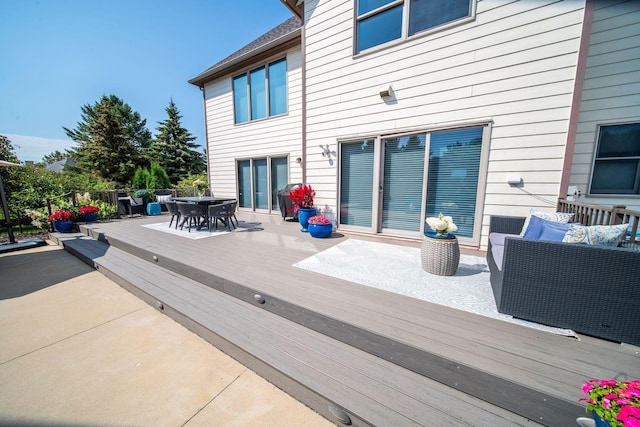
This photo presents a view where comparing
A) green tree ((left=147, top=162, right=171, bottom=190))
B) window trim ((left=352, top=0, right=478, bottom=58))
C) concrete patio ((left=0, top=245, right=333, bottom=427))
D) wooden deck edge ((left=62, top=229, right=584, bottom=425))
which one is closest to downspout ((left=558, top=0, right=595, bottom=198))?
window trim ((left=352, top=0, right=478, bottom=58))

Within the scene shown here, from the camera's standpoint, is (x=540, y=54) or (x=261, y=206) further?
(x=261, y=206)

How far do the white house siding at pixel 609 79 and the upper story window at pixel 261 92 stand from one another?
5.82 meters

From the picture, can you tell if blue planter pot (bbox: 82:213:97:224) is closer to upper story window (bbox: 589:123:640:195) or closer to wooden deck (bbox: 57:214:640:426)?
wooden deck (bbox: 57:214:640:426)

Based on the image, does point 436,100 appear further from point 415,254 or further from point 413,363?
point 413,363

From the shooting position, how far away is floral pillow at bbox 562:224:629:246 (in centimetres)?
174

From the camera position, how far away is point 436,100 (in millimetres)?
3760

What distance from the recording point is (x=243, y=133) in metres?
7.11

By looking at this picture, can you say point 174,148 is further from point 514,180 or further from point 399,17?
point 514,180

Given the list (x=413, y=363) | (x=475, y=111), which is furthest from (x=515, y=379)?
(x=475, y=111)

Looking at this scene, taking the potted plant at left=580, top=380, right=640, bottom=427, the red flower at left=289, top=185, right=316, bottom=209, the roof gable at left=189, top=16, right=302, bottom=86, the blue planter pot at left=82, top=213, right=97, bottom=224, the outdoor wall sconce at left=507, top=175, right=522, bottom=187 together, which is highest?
the roof gable at left=189, top=16, right=302, bottom=86

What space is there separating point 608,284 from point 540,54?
10.7 ft

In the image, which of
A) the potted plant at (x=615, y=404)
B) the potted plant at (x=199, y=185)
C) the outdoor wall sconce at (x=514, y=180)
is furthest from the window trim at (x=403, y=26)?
the potted plant at (x=199, y=185)

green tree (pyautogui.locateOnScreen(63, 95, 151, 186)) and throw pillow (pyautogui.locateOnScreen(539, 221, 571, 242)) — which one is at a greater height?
green tree (pyautogui.locateOnScreen(63, 95, 151, 186))

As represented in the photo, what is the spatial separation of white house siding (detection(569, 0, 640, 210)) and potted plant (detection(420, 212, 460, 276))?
113 inches
